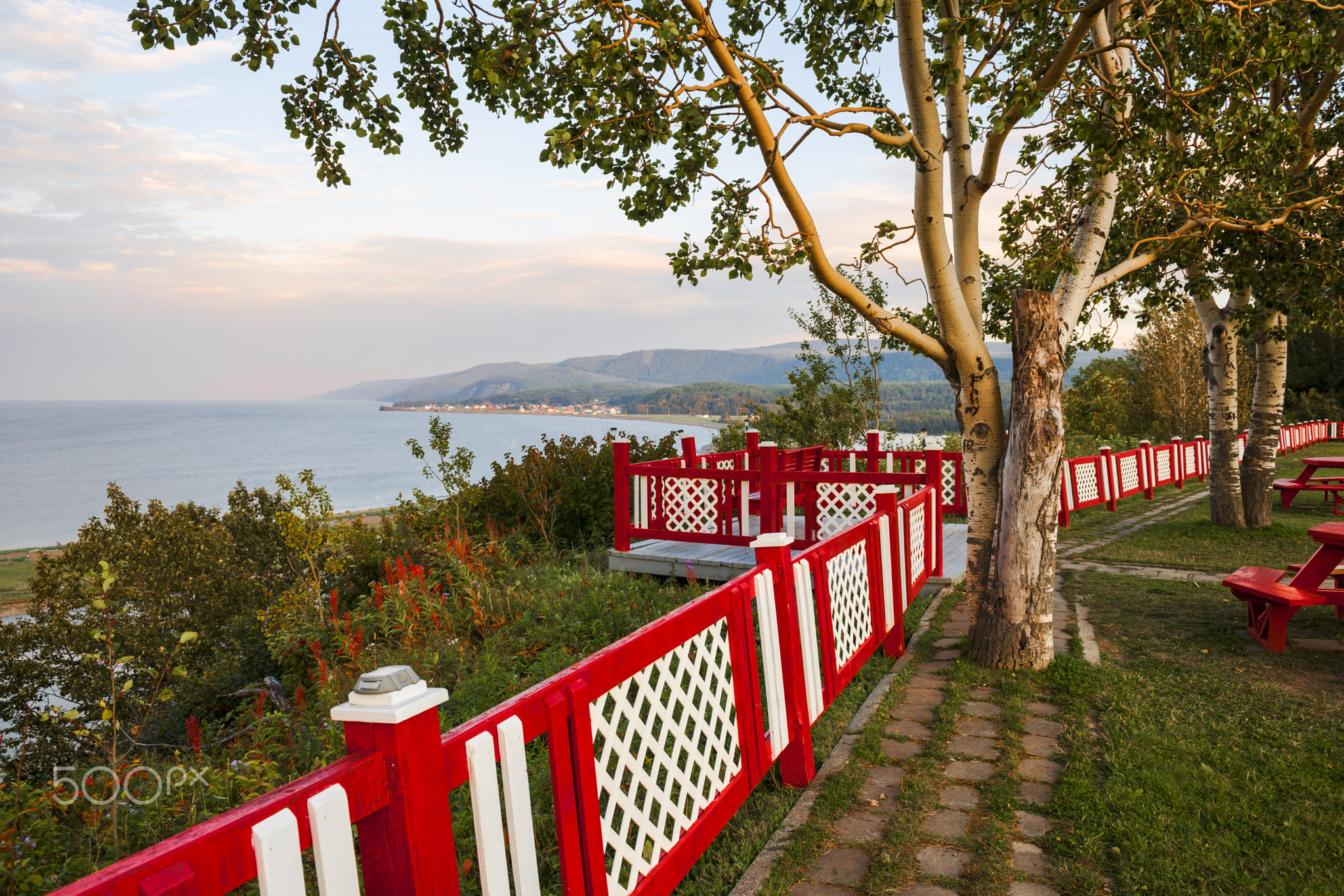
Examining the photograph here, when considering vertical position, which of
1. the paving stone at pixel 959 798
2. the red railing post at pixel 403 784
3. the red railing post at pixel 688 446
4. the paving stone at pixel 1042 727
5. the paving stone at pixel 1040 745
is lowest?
the paving stone at pixel 1042 727

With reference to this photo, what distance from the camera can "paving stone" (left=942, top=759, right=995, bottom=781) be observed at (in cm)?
356

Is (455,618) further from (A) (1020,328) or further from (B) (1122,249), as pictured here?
(B) (1122,249)

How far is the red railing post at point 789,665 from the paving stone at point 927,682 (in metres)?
1.54

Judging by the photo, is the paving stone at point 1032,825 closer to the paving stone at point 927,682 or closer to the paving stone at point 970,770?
the paving stone at point 970,770

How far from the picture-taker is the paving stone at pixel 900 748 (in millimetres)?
3836

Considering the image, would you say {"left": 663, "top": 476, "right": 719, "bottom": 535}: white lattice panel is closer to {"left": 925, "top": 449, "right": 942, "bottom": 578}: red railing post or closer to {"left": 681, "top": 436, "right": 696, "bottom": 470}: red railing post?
{"left": 681, "top": 436, "right": 696, "bottom": 470}: red railing post

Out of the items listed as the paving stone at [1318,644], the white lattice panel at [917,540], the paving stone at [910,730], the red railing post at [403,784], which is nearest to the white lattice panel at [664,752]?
the red railing post at [403,784]

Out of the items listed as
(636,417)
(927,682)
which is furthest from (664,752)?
(636,417)

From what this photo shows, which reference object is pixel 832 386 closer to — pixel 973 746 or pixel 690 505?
pixel 690 505

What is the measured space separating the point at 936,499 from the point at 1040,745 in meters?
3.91

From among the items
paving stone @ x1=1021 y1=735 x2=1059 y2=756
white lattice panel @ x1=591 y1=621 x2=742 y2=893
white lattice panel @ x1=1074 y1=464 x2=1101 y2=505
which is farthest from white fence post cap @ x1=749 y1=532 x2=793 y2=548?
white lattice panel @ x1=1074 y1=464 x2=1101 y2=505

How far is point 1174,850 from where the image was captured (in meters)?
2.87

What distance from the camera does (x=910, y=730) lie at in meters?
4.16

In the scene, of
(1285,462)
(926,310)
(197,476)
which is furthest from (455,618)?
(197,476)
